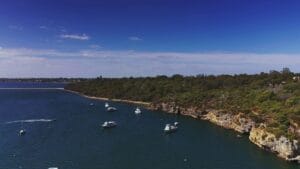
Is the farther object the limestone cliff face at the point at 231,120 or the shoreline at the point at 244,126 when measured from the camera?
the limestone cliff face at the point at 231,120

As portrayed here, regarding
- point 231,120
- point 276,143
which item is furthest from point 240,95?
point 276,143

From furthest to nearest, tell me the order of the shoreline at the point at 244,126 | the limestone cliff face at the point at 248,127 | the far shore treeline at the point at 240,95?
the far shore treeline at the point at 240,95 < the shoreline at the point at 244,126 < the limestone cliff face at the point at 248,127

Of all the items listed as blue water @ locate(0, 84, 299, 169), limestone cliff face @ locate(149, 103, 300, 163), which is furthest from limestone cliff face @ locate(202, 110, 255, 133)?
blue water @ locate(0, 84, 299, 169)

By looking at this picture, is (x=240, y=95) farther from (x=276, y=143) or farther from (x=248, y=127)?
(x=276, y=143)

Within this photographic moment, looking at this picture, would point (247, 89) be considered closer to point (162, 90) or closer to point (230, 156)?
point (162, 90)

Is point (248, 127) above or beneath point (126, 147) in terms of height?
above

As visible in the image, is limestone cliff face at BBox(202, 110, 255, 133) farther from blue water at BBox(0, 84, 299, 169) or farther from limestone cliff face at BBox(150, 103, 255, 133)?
blue water at BBox(0, 84, 299, 169)

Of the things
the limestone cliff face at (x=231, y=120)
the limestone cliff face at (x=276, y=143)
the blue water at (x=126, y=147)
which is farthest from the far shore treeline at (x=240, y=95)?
the blue water at (x=126, y=147)

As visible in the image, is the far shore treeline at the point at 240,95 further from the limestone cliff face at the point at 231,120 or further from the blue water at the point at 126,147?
the blue water at the point at 126,147
